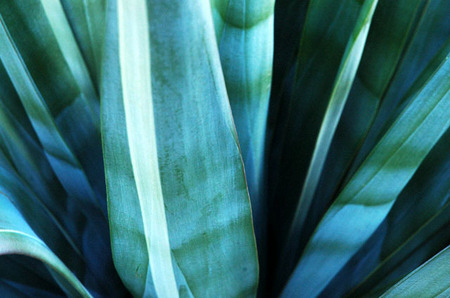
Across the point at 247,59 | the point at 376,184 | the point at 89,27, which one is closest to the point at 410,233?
the point at 376,184

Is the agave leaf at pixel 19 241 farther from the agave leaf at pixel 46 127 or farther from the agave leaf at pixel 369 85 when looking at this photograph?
the agave leaf at pixel 369 85

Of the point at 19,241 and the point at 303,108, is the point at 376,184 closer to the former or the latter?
the point at 303,108

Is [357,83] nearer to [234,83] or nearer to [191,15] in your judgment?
[234,83]

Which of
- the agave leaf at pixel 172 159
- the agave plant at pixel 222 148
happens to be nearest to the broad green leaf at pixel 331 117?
the agave plant at pixel 222 148

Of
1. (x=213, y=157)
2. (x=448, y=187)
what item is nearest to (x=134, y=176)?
(x=213, y=157)

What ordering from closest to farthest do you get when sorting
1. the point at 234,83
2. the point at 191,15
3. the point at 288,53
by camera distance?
the point at 191,15, the point at 234,83, the point at 288,53
